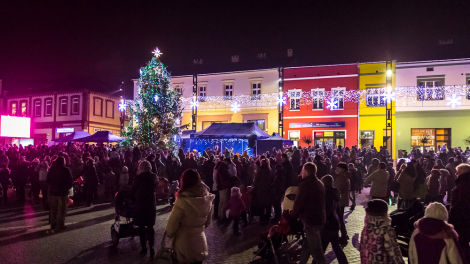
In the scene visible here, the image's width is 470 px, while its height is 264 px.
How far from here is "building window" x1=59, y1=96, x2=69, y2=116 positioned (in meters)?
38.7

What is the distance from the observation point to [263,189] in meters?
8.45

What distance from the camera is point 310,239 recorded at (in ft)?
15.8

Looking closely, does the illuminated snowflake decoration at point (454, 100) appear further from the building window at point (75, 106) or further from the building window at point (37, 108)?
the building window at point (37, 108)

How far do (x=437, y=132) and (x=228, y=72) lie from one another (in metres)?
18.4

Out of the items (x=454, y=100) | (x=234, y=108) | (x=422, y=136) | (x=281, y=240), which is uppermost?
(x=454, y=100)

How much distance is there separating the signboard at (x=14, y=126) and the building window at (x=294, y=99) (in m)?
23.8

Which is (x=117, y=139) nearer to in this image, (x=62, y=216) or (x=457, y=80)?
(x=62, y=216)

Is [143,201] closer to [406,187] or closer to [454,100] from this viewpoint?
[406,187]

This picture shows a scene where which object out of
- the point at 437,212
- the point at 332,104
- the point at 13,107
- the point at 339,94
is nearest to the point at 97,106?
the point at 13,107

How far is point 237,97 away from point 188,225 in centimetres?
2694

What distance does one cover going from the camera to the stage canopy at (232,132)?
20289mm

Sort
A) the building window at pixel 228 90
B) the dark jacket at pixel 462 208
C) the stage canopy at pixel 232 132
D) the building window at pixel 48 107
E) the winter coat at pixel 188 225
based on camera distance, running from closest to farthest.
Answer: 1. the winter coat at pixel 188 225
2. the dark jacket at pixel 462 208
3. the stage canopy at pixel 232 132
4. the building window at pixel 228 90
5. the building window at pixel 48 107

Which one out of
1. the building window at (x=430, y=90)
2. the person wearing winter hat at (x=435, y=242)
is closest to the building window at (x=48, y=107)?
the building window at (x=430, y=90)

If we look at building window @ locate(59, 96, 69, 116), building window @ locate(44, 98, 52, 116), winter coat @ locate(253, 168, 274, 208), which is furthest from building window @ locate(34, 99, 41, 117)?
winter coat @ locate(253, 168, 274, 208)
